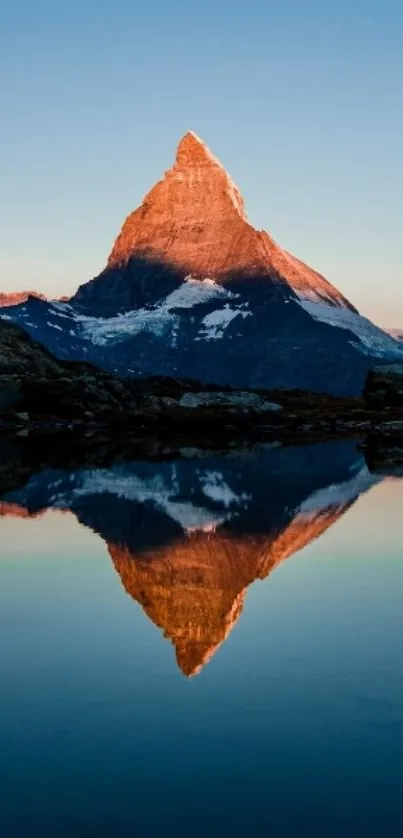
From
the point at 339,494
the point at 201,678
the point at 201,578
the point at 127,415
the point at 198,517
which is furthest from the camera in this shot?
the point at 127,415

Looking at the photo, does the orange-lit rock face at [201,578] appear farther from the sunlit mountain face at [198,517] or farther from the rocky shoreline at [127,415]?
the rocky shoreline at [127,415]

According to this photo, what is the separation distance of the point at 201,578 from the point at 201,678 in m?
12.5

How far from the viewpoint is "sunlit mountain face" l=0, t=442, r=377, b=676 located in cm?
3300

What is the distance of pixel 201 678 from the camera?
82.3 feet

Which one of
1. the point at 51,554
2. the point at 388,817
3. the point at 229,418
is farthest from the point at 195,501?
the point at 229,418

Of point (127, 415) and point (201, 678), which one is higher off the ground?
point (201, 678)

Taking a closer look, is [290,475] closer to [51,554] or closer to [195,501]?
[195,501]

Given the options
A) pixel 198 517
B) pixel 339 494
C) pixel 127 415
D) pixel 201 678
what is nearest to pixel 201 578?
pixel 201 678

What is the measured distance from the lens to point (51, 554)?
44.4m

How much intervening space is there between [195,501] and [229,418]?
10513cm

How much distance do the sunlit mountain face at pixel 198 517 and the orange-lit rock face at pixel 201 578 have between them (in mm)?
45

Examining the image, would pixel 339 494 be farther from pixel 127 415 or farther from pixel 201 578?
pixel 127 415

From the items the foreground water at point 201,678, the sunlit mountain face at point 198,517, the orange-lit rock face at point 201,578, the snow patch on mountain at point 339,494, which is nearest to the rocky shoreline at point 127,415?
the sunlit mountain face at point 198,517

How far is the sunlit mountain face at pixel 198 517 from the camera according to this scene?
33.0 meters
